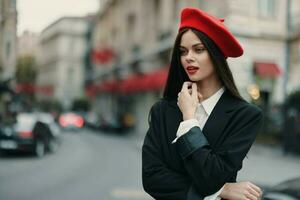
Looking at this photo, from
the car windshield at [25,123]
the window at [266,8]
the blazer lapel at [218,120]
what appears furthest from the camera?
the window at [266,8]

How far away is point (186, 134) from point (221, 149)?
0.50 feet

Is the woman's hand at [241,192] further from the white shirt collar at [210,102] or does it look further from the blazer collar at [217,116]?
the white shirt collar at [210,102]

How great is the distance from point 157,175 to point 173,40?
85.3 feet

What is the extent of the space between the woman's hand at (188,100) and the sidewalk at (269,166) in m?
7.24

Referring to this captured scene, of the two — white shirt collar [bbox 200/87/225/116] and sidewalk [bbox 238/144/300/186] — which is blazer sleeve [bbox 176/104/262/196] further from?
sidewalk [bbox 238/144/300/186]

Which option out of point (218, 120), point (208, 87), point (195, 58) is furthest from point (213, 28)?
point (218, 120)

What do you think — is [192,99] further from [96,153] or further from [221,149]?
[96,153]

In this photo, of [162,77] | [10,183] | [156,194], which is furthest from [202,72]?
[162,77]

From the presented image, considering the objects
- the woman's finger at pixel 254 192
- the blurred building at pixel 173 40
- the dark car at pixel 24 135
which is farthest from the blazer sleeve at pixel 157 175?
the blurred building at pixel 173 40

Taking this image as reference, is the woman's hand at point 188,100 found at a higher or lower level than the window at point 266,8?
lower

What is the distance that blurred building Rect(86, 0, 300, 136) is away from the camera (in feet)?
78.2

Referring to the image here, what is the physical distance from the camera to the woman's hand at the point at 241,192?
6.42 feet

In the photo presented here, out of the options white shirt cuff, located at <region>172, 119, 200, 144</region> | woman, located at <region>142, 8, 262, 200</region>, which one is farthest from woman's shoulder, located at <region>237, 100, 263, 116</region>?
white shirt cuff, located at <region>172, 119, 200, 144</region>

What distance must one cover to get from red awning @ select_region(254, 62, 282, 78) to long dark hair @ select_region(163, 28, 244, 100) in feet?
71.7
